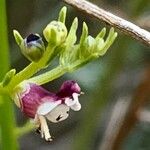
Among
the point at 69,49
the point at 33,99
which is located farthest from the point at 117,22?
the point at 33,99

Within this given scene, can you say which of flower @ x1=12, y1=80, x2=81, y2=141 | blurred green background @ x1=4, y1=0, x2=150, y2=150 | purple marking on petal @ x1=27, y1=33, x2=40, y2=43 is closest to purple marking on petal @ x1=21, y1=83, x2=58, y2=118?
flower @ x1=12, y1=80, x2=81, y2=141

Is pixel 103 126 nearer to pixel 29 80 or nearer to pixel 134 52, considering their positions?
pixel 134 52

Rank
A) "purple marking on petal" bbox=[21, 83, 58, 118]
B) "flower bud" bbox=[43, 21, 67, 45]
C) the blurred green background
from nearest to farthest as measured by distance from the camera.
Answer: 1. "flower bud" bbox=[43, 21, 67, 45]
2. "purple marking on petal" bbox=[21, 83, 58, 118]
3. the blurred green background

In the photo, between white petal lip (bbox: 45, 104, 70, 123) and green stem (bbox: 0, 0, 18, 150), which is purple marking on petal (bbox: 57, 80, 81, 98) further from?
→ green stem (bbox: 0, 0, 18, 150)

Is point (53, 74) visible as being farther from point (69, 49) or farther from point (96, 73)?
point (96, 73)

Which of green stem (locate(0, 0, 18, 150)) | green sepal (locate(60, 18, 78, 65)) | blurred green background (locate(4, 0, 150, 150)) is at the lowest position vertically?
blurred green background (locate(4, 0, 150, 150))

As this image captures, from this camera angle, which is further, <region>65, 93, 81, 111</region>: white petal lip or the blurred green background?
the blurred green background

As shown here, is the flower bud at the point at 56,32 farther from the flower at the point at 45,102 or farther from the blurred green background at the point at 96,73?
the blurred green background at the point at 96,73

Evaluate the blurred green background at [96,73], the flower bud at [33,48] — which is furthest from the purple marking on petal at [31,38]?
the blurred green background at [96,73]

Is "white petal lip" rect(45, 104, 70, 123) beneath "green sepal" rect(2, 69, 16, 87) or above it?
beneath
